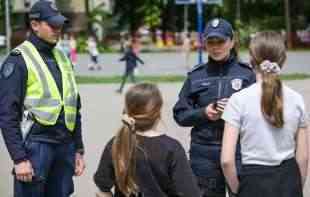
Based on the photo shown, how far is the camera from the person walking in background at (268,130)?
4.12 metres

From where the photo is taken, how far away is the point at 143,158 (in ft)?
12.5

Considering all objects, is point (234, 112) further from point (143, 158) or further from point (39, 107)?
point (39, 107)

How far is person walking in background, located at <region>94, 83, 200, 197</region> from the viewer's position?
3.75 metres

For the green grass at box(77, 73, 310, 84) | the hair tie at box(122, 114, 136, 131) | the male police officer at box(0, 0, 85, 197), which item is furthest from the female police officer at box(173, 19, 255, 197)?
the green grass at box(77, 73, 310, 84)

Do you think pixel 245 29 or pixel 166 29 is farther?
pixel 166 29

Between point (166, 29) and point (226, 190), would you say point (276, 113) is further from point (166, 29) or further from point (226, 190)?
point (166, 29)

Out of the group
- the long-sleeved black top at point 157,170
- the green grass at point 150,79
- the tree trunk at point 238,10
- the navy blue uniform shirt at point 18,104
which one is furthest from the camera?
the tree trunk at point 238,10

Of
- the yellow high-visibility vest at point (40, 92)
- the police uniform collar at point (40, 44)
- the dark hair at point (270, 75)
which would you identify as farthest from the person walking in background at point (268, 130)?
the police uniform collar at point (40, 44)

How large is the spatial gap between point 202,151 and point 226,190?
28cm

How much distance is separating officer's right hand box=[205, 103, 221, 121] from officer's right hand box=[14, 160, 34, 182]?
1057mm

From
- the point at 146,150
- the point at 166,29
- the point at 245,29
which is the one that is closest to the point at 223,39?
the point at 146,150

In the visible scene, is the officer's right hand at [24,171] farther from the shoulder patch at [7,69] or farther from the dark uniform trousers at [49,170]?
the shoulder patch at [7,69]

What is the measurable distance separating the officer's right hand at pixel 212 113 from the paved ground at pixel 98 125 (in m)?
0.37

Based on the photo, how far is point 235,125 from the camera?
420 centimetres
